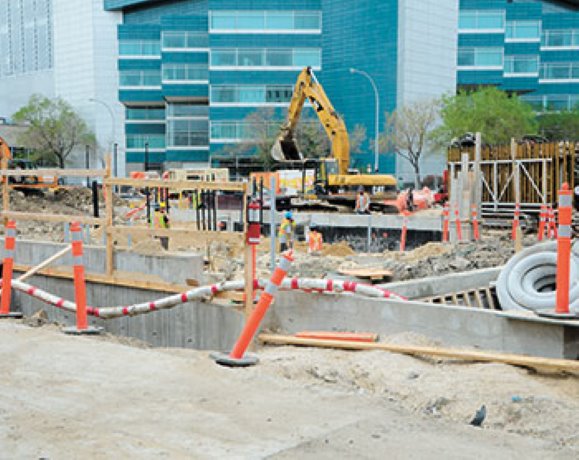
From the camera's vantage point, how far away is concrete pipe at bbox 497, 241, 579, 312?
817cm

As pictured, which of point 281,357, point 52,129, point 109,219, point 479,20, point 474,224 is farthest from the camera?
point 52,129

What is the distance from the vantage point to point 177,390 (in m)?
5.50

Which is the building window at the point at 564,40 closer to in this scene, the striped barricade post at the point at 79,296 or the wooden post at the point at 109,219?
the wooden post at the point at 109,219

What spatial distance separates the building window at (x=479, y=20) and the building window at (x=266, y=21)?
1607 cm

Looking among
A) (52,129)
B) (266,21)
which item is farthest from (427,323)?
(52,129)

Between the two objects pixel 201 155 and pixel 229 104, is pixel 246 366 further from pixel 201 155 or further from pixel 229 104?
pixel 201 155

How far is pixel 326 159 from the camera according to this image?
31.5m

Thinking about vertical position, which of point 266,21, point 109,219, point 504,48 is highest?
point 266,21

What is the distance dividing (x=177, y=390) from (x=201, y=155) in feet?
257

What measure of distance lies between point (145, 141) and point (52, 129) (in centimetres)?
1156

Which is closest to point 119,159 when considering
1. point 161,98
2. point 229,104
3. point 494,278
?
point 161,98

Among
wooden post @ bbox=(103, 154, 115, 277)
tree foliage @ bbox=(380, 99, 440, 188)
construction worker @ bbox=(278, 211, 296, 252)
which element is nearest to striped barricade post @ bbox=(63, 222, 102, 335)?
wooden post @ bbox=(103, 154, 115, 277)

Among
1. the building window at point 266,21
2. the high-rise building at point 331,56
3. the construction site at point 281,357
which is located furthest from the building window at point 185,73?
the construction site at point 281,357

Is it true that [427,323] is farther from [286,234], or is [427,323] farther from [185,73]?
[185,73]
